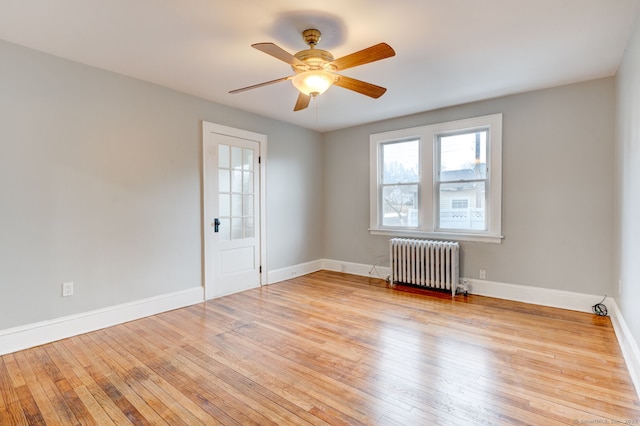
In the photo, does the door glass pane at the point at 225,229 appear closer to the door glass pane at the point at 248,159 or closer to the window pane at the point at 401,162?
the door glass pane at the point at 248,159

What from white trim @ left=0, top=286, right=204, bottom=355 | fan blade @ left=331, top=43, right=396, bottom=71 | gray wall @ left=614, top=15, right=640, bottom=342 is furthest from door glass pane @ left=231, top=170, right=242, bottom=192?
gray wall @ left=614, top=15, right=640, bottom=342

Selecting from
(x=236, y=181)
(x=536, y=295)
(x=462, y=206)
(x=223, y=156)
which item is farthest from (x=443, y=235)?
(x=223, y=156)

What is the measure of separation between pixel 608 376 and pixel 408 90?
3103 mm

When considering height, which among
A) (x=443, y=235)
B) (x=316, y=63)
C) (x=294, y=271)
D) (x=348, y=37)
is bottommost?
(x=294, y=271)

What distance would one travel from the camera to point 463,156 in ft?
14.1

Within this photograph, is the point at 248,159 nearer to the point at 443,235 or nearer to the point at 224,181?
the point at 224,181

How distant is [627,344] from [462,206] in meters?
2.22

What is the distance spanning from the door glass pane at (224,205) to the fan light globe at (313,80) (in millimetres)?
2205

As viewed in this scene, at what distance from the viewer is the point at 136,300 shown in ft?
11.0

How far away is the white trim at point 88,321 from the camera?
8.59 feet

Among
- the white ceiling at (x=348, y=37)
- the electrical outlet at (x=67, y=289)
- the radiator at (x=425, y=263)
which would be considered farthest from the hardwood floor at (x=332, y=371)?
the white ceiling at (x=348, y=37)

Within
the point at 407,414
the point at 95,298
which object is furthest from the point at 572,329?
the point at 95,298

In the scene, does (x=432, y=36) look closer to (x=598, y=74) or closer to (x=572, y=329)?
(x=598, y=74)

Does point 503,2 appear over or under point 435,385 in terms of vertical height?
over
